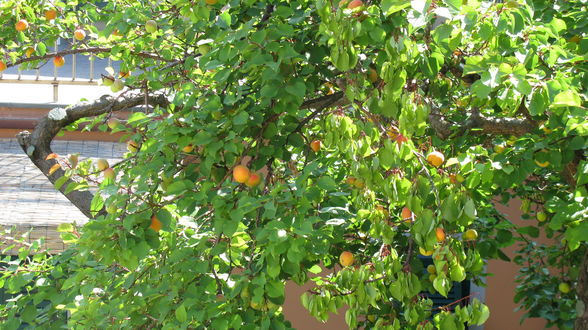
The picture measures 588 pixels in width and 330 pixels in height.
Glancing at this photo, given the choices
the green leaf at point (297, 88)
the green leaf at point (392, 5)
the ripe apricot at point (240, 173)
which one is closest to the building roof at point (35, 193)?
the ripe apricot at point (240, 173)

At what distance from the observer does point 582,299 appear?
3.80 m

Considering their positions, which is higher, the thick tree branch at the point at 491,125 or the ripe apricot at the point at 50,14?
the thick tree branch at the point at 491,125

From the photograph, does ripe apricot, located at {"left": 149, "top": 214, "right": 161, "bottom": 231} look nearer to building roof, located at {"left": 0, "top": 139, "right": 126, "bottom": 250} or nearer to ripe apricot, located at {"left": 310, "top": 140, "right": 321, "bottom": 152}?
ripe apricot, located at {"left": 310, "top": 140, "right": 321, "bottom": 152}

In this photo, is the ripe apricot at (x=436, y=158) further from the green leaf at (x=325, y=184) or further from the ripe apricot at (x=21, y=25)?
the ripe apricot at (x=21, y=25)

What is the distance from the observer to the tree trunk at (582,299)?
3721 mm

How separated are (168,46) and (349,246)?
1.33 metres

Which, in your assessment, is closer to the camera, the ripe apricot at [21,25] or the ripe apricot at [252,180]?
the ripe apricot at [252,180]

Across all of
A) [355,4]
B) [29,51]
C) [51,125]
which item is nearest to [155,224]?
[355,4]

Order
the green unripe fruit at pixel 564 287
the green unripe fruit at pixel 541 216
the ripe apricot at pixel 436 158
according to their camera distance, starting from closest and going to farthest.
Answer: the ripe apricot at pixel 436 158
the green unripe fruit at pixel 541 216
the green unripe fruit at pixel 564 287

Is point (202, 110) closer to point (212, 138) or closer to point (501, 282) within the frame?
point (212, 138)

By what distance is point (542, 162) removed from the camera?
2.79 metres

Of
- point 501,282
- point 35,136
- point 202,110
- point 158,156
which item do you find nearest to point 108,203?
point 158,156

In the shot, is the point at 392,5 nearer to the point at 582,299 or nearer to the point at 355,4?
the point at 355,4

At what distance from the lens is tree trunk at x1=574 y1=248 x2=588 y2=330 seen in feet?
12.2
